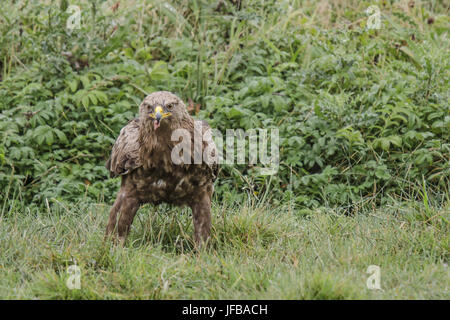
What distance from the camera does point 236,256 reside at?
14.0 feet

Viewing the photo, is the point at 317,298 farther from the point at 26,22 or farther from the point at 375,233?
the point at 26,22

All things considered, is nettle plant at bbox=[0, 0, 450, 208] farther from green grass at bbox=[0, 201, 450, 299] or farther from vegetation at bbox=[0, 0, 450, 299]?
green grass at bbox=[0, 201, 450, 299]

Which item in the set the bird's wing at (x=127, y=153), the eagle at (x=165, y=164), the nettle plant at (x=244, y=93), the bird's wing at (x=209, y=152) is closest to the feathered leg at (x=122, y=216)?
the eagle at (x=165, y=164)

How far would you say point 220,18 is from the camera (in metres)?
7.26

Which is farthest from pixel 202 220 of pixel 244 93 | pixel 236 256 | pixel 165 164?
pixel 244 93

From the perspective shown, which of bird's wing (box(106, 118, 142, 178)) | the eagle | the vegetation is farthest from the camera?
bird's wing (box(106, 118, 142, 178))

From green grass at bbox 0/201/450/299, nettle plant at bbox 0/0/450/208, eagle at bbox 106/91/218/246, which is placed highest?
nettle plant at bbox 0/0/450/208

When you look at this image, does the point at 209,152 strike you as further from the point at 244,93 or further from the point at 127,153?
the point at 244,93

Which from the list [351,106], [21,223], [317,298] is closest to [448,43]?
[351,106]

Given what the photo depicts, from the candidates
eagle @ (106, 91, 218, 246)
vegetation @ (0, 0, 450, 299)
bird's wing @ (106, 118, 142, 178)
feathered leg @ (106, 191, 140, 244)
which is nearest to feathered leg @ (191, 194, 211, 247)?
eagle @ (106, 91, 218, 246)

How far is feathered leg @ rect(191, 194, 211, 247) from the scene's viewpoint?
4539mm

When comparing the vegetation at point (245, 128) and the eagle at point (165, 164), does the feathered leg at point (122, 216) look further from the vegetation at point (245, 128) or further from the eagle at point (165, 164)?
the vegetation at point (245, 128)

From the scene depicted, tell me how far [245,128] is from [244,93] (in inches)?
20.8

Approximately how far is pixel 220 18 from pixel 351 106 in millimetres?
1996
